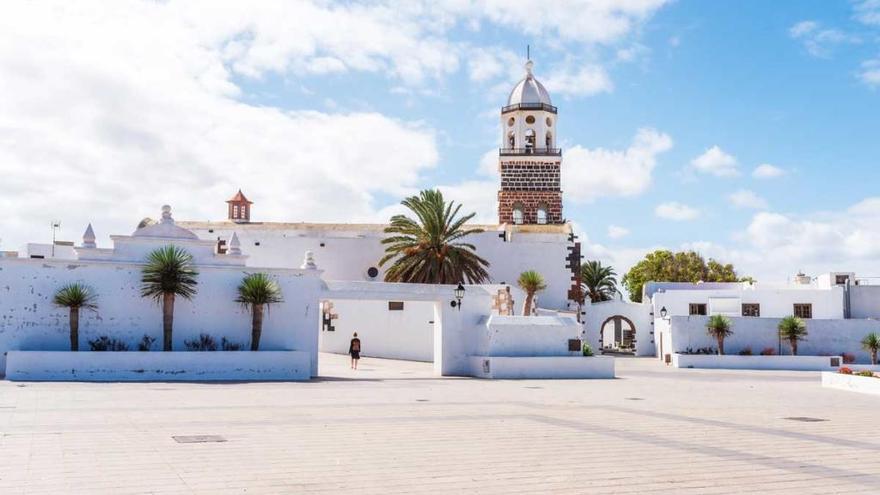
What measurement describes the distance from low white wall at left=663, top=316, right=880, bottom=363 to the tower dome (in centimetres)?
1569

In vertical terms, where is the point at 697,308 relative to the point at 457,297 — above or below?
below

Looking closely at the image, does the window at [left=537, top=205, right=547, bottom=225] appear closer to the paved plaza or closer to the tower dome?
the tower dome

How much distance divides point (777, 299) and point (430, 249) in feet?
57.0

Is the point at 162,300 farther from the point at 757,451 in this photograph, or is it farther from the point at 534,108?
the point at 534,108

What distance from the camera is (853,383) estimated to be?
2080 centimetres

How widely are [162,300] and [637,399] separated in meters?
12.3

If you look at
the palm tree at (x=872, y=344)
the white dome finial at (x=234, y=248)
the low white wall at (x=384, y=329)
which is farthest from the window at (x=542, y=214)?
the white dome finial at (x=234, y=248)

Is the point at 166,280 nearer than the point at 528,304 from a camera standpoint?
Yes

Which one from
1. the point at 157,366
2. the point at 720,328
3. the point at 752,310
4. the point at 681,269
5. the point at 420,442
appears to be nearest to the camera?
the point at 420,442

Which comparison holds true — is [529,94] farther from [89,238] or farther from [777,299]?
[89,238]

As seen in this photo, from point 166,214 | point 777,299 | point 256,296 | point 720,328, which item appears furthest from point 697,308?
point 166,214

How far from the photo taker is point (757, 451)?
973 cm

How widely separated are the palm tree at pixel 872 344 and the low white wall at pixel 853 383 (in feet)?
41.6

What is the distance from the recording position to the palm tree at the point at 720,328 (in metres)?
33.1
